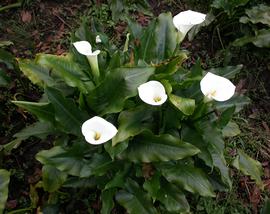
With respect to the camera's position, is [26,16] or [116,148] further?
[26,16]

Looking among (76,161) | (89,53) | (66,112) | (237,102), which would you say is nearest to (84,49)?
(89,53)

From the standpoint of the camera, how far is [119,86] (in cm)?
196

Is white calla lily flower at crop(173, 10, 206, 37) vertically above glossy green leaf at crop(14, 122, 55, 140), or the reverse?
white calla lily flower at crop(173, 10, 206, 37)

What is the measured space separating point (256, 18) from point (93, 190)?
1765mm

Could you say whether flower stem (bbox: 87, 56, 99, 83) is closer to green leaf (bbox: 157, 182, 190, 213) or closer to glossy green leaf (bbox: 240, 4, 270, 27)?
green leaf (bbox: 157, 182, 190, 213)

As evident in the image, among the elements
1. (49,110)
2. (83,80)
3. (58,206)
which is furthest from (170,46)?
(58,206)

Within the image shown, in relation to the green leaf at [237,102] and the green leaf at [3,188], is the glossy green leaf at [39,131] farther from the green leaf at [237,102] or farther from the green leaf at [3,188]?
the green leaf at [237,102]

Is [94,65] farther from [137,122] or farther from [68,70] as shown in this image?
[137,122]

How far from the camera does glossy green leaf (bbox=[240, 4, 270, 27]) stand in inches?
124

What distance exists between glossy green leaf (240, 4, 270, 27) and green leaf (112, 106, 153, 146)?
1502 mm

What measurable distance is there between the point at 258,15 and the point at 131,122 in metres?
1.72

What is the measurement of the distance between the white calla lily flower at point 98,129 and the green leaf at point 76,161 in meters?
0.27

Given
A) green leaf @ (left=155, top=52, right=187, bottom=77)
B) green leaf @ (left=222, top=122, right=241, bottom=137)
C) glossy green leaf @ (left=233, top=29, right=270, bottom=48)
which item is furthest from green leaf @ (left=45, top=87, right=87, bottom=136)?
glossy green leaf @ (left=233, top=29, right=270, bottom=48)

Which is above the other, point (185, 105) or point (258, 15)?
point (185, 105)
